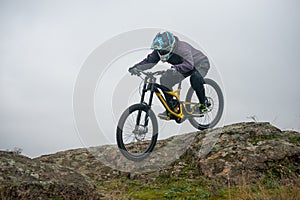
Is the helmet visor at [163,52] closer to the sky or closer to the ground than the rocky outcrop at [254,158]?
closer to the sky

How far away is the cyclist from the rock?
249cm

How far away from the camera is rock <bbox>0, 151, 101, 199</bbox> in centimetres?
553

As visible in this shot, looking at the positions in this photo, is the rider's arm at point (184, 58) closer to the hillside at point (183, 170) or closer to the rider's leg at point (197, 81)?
the rider's leg at point (197, 81)

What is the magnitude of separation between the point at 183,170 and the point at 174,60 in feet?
10.8

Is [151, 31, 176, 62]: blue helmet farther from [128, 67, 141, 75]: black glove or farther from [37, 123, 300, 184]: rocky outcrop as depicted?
[37, 123, 300, 184]: rocky outcrop

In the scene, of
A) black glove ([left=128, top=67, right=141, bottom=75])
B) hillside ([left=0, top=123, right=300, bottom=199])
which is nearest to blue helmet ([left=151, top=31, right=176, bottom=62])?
black glove ([left=128, top=67, right=141, bottom=75])

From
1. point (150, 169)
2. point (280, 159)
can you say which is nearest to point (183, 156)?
point (150, 169)

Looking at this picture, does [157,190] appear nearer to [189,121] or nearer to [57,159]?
[189,121]

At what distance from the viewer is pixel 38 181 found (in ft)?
19.2

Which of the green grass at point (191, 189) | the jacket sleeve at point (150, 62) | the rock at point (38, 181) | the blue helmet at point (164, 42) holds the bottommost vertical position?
the green grass at point (191, 189)

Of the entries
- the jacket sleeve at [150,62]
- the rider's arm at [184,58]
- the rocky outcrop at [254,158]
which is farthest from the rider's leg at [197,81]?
the rocky outcrop at [254,158]

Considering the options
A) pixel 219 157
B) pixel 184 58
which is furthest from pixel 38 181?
pixel 219 157

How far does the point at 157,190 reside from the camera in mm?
7859

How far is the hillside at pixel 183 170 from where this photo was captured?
19.7 feet
